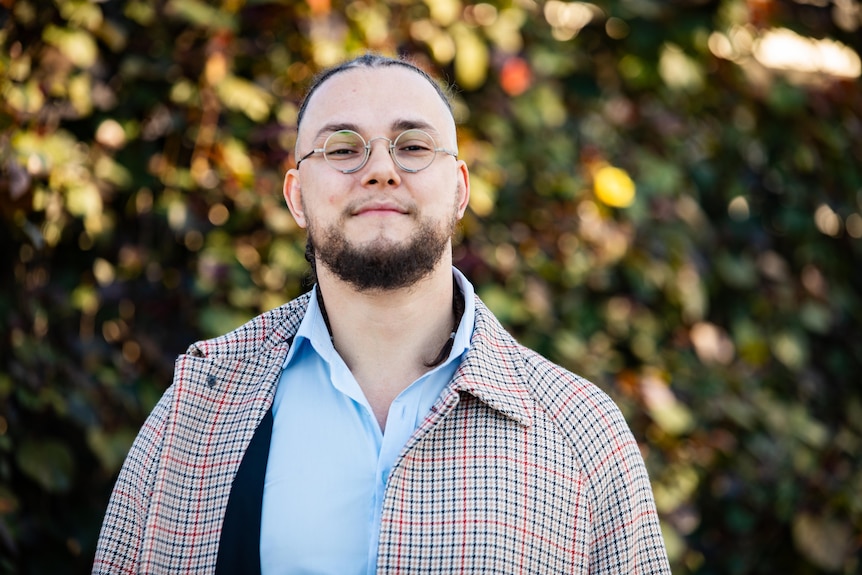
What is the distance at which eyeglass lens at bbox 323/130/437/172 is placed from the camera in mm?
1658

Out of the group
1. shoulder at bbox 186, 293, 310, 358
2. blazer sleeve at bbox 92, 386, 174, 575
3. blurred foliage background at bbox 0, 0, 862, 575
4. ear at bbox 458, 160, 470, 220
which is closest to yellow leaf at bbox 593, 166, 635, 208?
blurred foliage background at bbox 0, 0, 862, 575

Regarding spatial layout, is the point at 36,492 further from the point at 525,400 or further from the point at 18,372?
the point at 525,400

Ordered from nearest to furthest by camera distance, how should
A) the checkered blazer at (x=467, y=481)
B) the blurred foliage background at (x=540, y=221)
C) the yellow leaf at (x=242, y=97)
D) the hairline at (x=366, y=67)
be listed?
the checkered blazer at (x=467, y=481), the hairline at (x=366, y=67), the blurred foliage background at (x=540, y=221), the yellow leaf at (x=242, y=97)

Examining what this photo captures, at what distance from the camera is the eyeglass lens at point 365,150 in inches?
65.3

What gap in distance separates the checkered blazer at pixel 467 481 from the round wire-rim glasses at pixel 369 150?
0.32 m

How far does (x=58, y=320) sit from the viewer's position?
2.50 meters

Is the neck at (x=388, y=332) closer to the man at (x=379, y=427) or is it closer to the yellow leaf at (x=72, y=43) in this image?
the man at (x=379, y=427)

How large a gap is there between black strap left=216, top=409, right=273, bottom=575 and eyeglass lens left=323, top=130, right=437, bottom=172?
512mm

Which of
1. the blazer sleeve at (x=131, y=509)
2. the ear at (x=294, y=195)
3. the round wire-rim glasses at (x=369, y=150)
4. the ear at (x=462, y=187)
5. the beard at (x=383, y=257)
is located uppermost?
the round wire-rim glasses at (x=369, y=150)

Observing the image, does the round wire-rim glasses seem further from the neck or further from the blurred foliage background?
the blurred foliage background

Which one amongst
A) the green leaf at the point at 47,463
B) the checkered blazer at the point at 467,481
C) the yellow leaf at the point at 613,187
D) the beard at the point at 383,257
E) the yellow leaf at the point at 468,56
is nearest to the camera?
the checkered blazer at the point at 467,481

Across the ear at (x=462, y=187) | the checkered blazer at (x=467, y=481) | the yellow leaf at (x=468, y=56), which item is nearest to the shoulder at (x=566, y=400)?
the checkered blazer at (x=467, y=481)

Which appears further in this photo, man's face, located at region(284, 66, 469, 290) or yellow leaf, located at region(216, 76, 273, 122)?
yellow leaf, located at region(216, 76, 273, 122)

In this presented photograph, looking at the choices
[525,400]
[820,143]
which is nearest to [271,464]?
[525,400]
